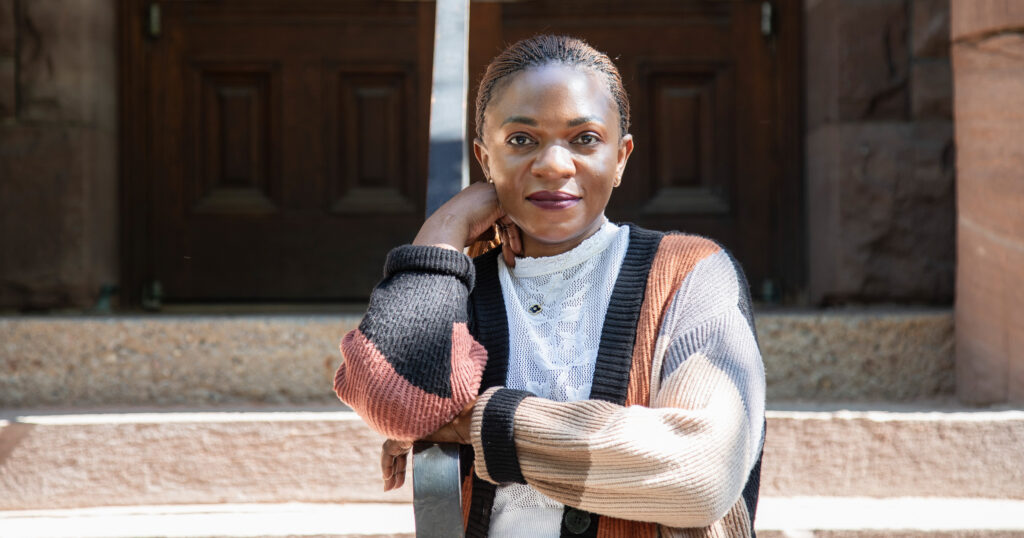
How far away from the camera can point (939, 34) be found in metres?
3.21

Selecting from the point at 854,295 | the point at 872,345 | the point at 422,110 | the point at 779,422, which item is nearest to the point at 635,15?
the point at 422,110

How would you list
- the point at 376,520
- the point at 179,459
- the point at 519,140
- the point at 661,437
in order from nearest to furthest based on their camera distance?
the point at 661,437, the point at 519,140, the point at 376,520, the point at 179,459

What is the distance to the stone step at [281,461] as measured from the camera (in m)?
2.20

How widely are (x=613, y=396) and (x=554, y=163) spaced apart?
34 cm

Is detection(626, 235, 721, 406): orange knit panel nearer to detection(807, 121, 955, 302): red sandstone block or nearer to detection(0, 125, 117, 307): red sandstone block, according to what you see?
detection(807, 121, 955, 302): red sandstone block

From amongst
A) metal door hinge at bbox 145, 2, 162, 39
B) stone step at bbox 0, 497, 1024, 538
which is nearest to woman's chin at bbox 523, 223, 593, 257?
stone step at bbox 0, 497, 1024, 538

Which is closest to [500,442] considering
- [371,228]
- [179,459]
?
[179,459]

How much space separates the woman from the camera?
1215mm

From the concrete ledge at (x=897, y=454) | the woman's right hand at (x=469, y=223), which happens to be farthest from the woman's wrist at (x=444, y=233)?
the concrete ledge at (x=897, y=454)

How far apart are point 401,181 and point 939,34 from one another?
6.76ft

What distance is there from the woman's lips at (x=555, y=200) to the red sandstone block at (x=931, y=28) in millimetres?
2348

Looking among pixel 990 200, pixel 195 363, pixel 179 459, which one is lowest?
pixel 179 459

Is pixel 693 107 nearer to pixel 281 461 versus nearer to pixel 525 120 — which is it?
pixel 281 461

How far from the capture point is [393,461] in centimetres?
139
